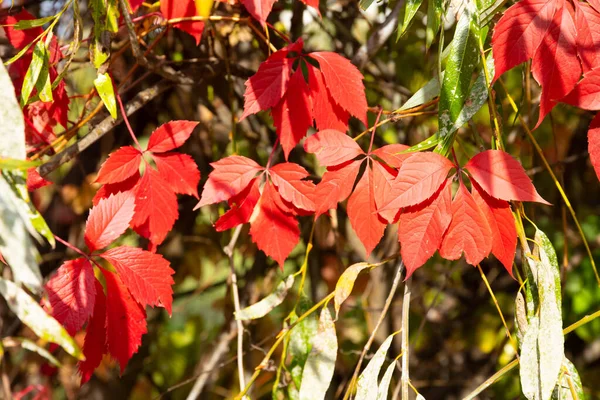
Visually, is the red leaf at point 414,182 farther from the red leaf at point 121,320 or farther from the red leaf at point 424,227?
the red leaf at point 121,320

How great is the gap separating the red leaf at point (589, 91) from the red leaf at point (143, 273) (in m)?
0.52

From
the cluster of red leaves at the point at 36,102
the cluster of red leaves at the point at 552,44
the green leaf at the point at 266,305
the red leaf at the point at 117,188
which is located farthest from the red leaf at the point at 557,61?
the cluster of red leaves at the point at 36,102

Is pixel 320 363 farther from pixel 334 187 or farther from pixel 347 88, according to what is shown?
pixel 347 88

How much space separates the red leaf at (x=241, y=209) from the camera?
85 centimetres

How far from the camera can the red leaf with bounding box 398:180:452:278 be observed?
0.69 m

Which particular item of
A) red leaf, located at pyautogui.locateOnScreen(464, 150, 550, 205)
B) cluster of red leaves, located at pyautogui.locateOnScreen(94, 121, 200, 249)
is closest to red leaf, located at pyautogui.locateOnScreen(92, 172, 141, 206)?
cluster of red leaves, located at pyautogui.locateOnScreen(94, 121, 200, 249)

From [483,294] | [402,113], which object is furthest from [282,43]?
[483,294]

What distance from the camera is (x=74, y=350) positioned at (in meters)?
0.52

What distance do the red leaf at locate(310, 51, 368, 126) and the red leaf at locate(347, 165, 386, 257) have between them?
0.29ft

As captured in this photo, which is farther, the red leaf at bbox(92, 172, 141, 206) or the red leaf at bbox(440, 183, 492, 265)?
the red leaf at bbox(92, 172, 141, 206)

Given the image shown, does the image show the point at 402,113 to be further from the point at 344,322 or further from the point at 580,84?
the point at 344,322

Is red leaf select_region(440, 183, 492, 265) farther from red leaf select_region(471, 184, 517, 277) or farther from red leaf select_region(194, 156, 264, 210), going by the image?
red leaf select_region(194, 156, 264, 210)

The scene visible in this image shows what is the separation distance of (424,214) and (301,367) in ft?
1.04

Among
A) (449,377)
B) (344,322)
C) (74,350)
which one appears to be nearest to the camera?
(74,350)
